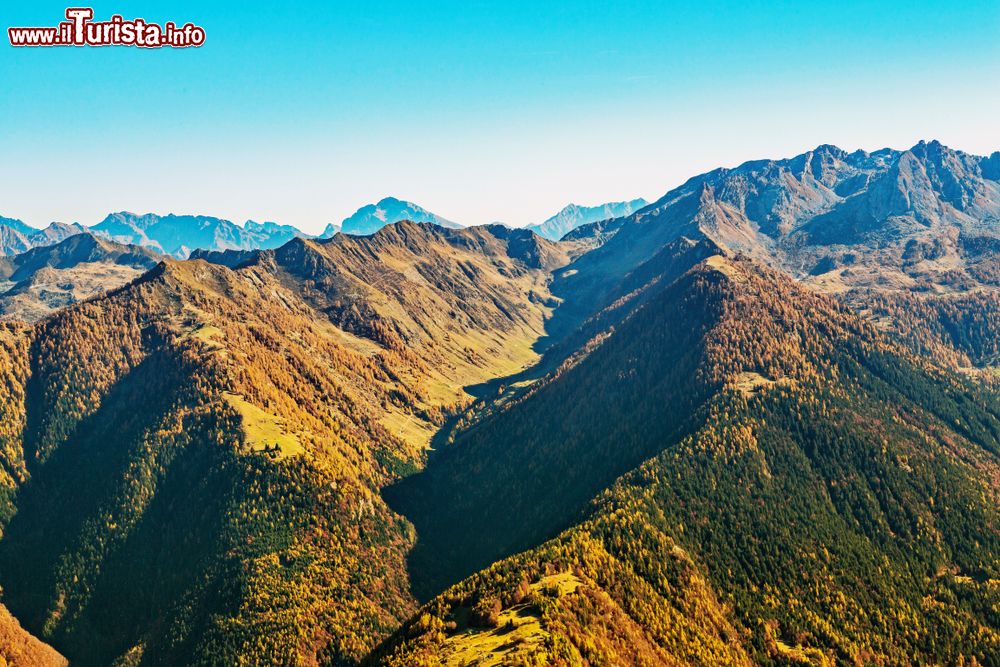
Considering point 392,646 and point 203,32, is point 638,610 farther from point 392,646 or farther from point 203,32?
point 203,32

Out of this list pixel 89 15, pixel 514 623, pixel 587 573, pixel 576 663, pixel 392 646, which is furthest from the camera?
pixel 587 573

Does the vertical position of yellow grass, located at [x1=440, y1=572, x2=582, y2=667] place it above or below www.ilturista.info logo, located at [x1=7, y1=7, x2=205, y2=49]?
below

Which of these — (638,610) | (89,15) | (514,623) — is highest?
(89,15)

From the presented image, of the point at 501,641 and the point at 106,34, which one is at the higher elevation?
the point at 106,34

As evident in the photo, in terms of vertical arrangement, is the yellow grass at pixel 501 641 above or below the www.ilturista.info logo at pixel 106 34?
below

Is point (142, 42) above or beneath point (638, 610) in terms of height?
above

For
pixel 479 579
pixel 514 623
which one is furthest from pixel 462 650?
pixel 479 579

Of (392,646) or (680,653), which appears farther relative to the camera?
(680,653)

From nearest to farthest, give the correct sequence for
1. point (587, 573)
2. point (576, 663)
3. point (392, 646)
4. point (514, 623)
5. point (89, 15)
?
point (576, 663) → point (514, 623) → point (392, 646) → point (89, 15) → point (587, 573)
